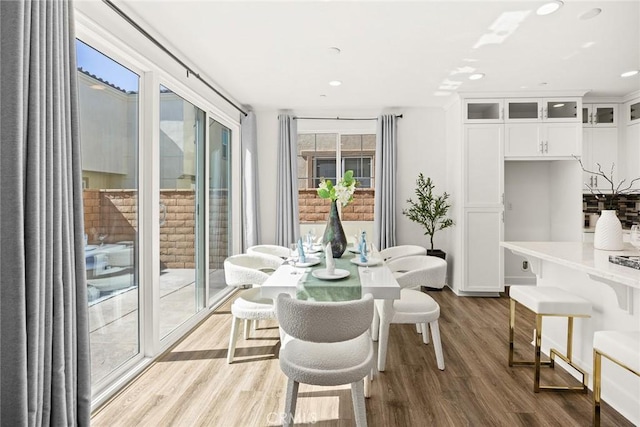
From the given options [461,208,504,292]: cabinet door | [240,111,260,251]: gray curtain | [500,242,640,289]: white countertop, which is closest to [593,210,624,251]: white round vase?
[500,242,640,289]: white countertop

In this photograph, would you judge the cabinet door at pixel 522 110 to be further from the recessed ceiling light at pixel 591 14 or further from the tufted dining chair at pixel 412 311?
the tufted dining chair at pixel 412 311

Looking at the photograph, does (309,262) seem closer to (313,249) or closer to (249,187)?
(313,249)

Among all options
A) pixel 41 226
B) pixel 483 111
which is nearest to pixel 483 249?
pixel 483 111

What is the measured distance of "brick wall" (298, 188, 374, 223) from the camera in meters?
5.48

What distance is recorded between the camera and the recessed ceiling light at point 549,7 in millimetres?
2410

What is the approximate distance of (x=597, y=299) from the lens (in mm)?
2328

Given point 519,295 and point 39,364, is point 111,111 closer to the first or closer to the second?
point 39,364

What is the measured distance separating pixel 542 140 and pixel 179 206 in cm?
433

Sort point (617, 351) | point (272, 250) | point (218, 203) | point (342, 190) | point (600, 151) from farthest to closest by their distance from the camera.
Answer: point (600, 151)
point (218, 203)
point (272, 250)
point (342, 190)
point (617, 351)

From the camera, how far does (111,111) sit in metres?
2.45

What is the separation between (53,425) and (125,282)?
1281 millimetres

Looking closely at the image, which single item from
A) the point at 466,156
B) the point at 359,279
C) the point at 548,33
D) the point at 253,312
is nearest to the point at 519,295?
the point at 359,279

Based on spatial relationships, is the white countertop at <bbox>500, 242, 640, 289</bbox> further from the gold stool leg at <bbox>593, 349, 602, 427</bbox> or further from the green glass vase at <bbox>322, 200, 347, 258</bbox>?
the green glass vase at <bbox>322, 200, 347, 258</bbox>

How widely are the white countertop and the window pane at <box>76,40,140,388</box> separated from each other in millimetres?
2823
